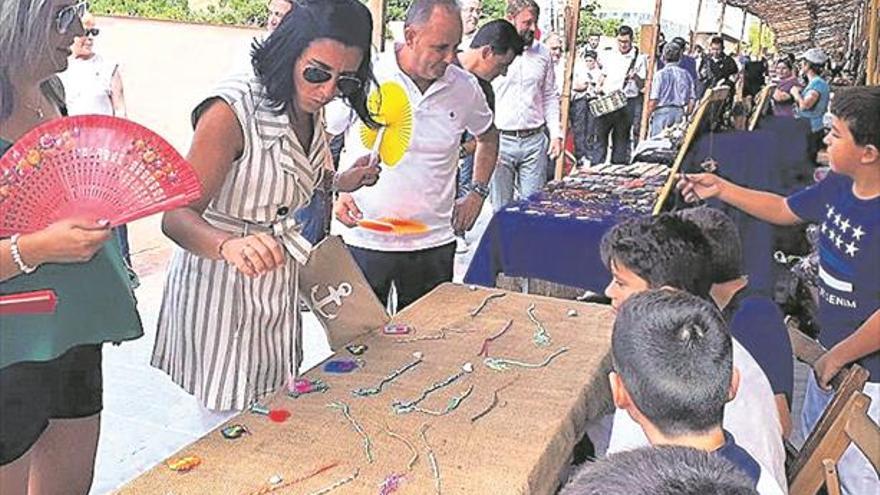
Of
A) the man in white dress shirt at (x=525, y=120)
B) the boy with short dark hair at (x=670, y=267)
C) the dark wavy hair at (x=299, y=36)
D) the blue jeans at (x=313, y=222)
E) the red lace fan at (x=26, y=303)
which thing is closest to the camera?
the red lace fan at (x=26, y=303)

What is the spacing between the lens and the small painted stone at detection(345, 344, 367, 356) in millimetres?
1914

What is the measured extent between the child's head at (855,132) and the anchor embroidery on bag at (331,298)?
130 centimetres

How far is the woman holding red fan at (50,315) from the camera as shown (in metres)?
1.28

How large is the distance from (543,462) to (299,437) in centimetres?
40

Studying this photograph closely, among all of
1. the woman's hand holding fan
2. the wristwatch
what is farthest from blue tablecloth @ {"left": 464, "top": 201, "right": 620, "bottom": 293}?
the woman's hand holding fan

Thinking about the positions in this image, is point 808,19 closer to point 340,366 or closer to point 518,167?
point 518,167

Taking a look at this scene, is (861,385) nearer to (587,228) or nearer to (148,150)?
(148,150)

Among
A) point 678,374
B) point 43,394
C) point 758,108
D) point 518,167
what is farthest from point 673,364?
point 758,108

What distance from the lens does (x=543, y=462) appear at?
1.47m

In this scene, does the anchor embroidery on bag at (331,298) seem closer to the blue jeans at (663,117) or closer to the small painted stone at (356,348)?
the small painted stone at (356,348)

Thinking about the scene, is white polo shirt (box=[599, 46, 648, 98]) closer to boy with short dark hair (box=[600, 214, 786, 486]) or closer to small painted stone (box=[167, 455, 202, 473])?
boy with short dark hair (box=[600, 214, 786, 486])

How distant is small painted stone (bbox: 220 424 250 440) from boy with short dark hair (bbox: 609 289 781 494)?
1.99ft

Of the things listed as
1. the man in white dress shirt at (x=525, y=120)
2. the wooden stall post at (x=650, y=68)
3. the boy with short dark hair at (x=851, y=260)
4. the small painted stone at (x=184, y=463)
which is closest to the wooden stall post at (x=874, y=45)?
the man in white dress shirt at (x=525, y=120)

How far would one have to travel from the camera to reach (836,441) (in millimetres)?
1551
